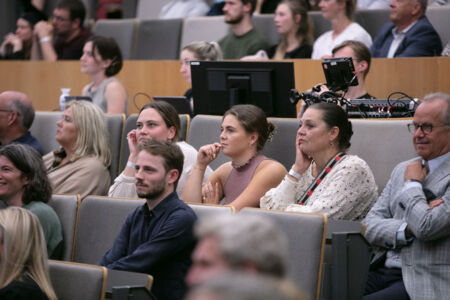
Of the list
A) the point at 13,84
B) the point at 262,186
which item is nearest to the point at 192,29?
the point at 13,84

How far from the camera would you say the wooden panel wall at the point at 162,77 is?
14.1ft

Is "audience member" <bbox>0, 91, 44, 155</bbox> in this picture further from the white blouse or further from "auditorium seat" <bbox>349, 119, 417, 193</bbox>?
"auditorium seat" <bbox>349, 119, 417, 193</bbox>

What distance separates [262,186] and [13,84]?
10.6ft

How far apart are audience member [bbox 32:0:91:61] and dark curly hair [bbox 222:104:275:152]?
9.81 feet

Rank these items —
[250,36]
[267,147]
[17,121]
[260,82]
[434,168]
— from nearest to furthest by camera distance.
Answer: [434,168] < [267,147] < [260,82] < [17,121] < [250,36]

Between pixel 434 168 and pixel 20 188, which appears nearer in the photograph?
pixel 434 168

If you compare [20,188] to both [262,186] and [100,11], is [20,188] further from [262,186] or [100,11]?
[100,11]

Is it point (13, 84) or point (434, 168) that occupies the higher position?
point (13, 84)

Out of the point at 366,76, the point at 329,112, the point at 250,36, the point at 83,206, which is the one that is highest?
the point at 250,36

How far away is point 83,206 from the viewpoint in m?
3.10

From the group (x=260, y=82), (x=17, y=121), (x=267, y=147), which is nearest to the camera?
(x=267, y=147)

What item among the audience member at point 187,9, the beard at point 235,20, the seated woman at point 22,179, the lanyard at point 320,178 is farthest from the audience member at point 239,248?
the audience member at point 187,9

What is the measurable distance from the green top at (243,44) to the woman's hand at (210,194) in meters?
2.20

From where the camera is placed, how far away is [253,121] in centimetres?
342
